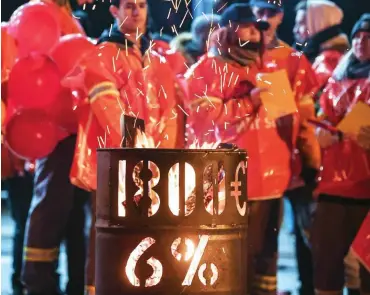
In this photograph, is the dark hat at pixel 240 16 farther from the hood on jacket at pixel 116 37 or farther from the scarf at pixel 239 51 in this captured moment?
the hood on jacket at pixel 116 37

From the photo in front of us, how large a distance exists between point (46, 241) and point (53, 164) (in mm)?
382

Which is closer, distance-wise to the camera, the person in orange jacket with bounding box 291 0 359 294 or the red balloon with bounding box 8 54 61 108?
the red balloon with bounding box 8 54 61 108

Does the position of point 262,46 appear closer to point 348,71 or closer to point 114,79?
point 348,71

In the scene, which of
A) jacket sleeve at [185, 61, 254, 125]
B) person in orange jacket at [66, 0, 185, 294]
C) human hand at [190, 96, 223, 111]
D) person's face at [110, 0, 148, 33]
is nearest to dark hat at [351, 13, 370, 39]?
jacket sleeve at [185, 61, 254, 125]

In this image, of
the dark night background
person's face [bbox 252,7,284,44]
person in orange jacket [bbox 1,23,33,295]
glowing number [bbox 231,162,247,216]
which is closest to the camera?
glowing number [bbox 231,162,247,216]

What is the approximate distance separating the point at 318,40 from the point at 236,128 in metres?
1.30

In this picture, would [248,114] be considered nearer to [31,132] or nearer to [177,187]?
[31,132]

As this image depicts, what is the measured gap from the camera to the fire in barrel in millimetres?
2811

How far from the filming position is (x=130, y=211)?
111 inches

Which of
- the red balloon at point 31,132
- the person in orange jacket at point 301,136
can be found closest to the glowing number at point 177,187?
the red balloon at point 31,132

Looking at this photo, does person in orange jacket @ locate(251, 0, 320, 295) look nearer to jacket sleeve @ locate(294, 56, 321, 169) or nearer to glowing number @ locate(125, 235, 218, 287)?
jacket sleeve @ locate(294, 56, 321, 169)

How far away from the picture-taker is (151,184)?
282cm

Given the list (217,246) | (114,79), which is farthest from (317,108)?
(217,246)

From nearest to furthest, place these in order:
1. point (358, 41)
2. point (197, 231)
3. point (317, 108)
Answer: point (197, 231) < point (358, 41) < point (317, 108)
